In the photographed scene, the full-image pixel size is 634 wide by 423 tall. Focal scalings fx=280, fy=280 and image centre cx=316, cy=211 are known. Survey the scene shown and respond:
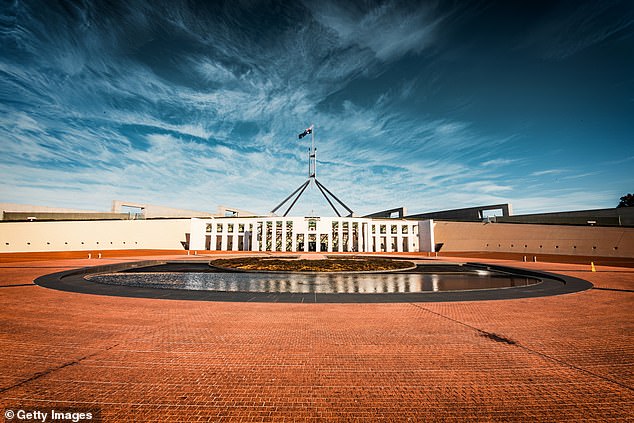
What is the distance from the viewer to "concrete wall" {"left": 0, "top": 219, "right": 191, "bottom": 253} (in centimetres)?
4822

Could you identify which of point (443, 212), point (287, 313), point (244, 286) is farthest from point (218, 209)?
point (287, 313)

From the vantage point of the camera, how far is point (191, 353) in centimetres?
560

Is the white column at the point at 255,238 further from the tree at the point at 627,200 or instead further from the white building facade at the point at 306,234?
the tree at the point at 627,200

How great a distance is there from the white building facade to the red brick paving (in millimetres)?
47465

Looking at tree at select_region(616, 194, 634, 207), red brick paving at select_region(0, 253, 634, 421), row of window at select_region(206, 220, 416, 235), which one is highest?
tree at select_region(616, 194, 634, 207)

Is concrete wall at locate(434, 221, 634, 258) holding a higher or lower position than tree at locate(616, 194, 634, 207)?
lower

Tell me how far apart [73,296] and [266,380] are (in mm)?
10695

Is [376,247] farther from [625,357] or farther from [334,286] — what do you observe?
[625,357]

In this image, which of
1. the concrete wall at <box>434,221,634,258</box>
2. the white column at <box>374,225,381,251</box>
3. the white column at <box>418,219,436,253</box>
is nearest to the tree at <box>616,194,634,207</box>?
the concrete wall at <box>434,221,634,258</box>

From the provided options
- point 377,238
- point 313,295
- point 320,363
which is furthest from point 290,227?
point 320,363

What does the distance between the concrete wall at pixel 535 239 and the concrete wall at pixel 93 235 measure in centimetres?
5590

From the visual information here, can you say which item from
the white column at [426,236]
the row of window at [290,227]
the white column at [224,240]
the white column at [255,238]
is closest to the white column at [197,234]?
the row of window at [290,227]

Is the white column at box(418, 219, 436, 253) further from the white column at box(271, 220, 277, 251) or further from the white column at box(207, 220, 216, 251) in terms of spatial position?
the white column at box(207, 220, 216, 251)

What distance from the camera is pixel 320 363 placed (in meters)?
5.16
